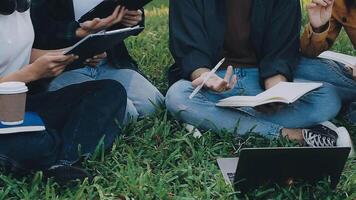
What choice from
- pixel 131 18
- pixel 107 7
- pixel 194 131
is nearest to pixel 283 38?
pixel 194 131

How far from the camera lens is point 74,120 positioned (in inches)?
138

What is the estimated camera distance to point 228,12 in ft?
13.1

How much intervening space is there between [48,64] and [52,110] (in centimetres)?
Answer: 30

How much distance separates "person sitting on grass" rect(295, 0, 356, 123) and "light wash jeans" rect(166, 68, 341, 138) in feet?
0.57

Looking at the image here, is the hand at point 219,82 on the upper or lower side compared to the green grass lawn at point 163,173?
upper

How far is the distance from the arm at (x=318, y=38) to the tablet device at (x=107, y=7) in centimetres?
86

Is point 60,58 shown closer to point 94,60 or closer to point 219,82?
point 94,60

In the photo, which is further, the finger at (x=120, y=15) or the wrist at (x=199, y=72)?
the wrist at (x=199, y=72)

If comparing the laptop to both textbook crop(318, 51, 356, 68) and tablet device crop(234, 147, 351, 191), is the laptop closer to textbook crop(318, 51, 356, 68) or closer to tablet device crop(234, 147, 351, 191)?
tablet device crop(234, 147, 351, 191)

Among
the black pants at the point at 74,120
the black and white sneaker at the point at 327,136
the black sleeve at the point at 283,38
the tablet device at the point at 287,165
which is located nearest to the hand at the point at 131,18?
the black pants at the point at 74,120

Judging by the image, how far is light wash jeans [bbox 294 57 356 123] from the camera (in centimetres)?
405

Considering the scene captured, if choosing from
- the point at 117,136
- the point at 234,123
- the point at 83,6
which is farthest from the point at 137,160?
the point at 83,6

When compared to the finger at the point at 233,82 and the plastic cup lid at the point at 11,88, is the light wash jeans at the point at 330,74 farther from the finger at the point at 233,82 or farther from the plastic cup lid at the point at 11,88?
the plastic cup lid at the point at 11,88

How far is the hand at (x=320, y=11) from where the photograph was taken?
372 cm
